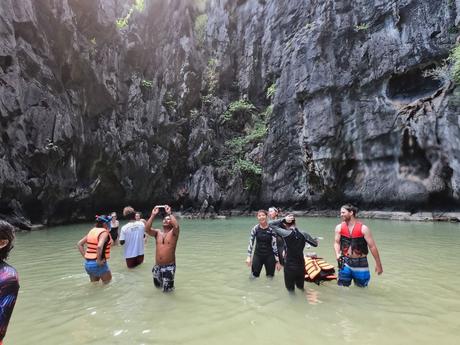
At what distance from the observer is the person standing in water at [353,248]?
19.4ft

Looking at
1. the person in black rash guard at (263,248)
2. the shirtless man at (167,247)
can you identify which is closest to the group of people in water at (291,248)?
the shirtless man at (167,247)

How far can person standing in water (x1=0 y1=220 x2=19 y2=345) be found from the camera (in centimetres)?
221

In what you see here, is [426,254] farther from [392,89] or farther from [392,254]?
[392,89]

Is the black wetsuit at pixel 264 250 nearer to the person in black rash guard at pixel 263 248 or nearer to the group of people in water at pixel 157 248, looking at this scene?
the person in black rash guard at pixel 263 248

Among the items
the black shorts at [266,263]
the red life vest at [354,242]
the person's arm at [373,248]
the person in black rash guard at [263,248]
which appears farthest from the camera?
the black shorts at [266,263]

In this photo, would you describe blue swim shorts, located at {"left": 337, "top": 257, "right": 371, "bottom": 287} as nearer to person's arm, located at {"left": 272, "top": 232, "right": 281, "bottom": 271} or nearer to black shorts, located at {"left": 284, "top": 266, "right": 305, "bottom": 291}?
black shorts, located at {"left": 284, "top": 266, "right": 305, "bottom": 291}

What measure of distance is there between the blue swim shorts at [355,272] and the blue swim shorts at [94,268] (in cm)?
456

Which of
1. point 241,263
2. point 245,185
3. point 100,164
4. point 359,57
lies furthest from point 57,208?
point 359,57

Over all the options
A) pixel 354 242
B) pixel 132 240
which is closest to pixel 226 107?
pixel 132 240

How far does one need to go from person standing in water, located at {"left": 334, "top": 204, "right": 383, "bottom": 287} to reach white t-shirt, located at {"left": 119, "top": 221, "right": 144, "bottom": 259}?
4.91 metres

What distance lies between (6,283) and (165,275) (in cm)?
427

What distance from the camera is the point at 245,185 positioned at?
1369 inches

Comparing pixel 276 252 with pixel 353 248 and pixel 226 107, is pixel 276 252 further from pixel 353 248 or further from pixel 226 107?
pixel 226 107

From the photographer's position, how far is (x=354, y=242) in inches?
234
